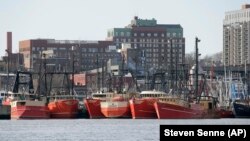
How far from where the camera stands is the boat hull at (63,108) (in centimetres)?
14625

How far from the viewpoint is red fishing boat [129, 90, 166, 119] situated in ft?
467

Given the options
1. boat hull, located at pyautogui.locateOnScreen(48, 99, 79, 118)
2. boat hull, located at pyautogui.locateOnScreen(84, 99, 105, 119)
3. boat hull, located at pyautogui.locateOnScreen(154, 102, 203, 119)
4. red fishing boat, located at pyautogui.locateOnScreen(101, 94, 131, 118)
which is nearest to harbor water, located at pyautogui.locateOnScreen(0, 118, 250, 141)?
boat hull, located at pyautogui.locateOnScreen(154, 102, 203, 119)

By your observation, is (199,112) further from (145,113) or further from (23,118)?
(23,118)

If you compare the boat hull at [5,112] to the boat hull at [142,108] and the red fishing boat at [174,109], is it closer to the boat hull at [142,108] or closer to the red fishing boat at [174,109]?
the boat hull at [142,108]

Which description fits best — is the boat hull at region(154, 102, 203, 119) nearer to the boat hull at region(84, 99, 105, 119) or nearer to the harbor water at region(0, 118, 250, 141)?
the boat hull at region(84, 99, 105, 119)

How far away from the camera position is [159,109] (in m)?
139

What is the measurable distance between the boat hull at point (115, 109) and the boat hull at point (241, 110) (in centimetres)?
1647

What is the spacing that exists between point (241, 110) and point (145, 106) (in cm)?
1834

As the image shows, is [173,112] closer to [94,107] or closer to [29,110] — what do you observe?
[94,107]

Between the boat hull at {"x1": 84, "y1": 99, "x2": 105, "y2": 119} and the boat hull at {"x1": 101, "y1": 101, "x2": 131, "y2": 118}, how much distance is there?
196 cm

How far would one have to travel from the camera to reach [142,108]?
5684 inches

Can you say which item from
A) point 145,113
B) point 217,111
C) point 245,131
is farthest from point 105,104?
point 245,131

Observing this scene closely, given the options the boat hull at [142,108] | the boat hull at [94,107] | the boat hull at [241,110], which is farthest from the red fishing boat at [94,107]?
the boat hull at [241,110]

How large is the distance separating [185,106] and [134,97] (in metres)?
12.6
